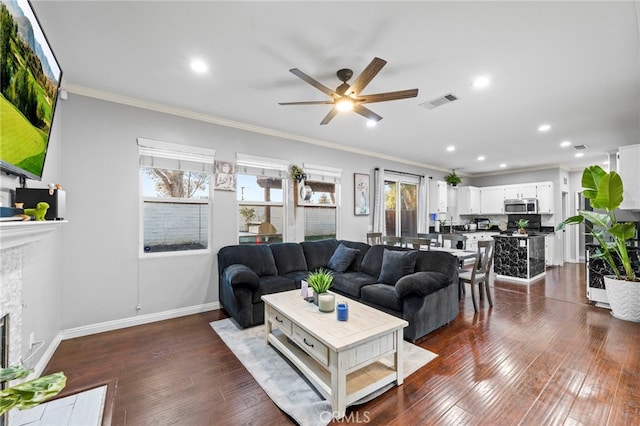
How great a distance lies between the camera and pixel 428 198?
7.39m

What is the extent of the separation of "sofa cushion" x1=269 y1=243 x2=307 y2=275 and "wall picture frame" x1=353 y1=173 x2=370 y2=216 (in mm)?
1879

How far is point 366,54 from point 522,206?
7262 mm

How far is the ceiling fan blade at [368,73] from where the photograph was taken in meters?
2.05

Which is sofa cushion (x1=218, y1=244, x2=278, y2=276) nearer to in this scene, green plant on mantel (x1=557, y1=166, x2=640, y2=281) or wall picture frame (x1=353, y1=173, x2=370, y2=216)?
wall picture frame (x1=353, y1=173, x2=370, y2=216)

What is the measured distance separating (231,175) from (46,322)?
255cm

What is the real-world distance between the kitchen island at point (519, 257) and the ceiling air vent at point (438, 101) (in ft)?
11.9

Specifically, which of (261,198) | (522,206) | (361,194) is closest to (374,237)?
(361,194)

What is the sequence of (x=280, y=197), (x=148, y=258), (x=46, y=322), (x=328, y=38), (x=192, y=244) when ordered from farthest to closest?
(x=280, y=197) → (x=192, y=244) → (x=148, y=258) → (x=46, y=322) → (x=328, y=38)

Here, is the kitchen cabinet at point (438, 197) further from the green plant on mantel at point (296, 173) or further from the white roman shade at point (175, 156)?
the white roman shade at point (175, 156)

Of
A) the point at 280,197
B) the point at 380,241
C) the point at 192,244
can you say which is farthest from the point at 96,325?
the point at 380,241

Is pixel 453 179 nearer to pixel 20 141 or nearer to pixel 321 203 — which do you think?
pixel 321 203

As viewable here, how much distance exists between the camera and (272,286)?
3508 mm

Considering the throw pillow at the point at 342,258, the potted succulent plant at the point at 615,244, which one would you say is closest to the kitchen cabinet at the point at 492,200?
the potted succulent plant at the point at 615,244

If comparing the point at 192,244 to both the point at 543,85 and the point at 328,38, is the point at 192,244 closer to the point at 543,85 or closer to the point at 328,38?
the point at 328,38
